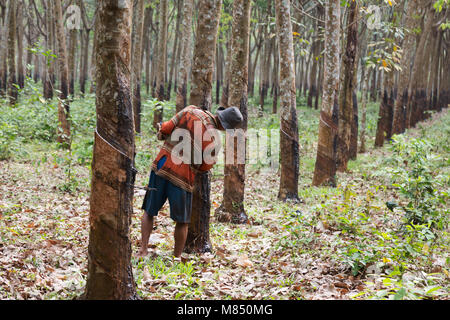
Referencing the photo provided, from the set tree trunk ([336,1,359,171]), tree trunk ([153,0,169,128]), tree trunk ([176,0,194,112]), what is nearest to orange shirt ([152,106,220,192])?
tree trunk ([336,1,359,171])

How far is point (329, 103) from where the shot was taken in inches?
373

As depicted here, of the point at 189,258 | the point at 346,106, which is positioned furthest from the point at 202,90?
the point at 346,106

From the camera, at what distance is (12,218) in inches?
227

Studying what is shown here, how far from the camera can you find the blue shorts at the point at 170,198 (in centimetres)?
466

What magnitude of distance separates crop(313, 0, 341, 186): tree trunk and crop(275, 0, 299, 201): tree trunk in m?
1.49

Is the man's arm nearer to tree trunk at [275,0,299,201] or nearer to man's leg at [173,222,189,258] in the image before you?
man's leg at [173,222,189,258]

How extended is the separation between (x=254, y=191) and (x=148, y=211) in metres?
4.99

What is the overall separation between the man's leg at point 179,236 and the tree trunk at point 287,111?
385 centimetres

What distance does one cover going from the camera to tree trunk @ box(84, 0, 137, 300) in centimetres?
312

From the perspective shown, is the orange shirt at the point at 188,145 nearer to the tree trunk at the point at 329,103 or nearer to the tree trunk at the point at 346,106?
the tree trunk at the point at 329,103

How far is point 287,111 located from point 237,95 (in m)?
1.67

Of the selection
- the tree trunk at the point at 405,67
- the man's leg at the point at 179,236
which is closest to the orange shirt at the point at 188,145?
the man's leg at the point at 179,236
